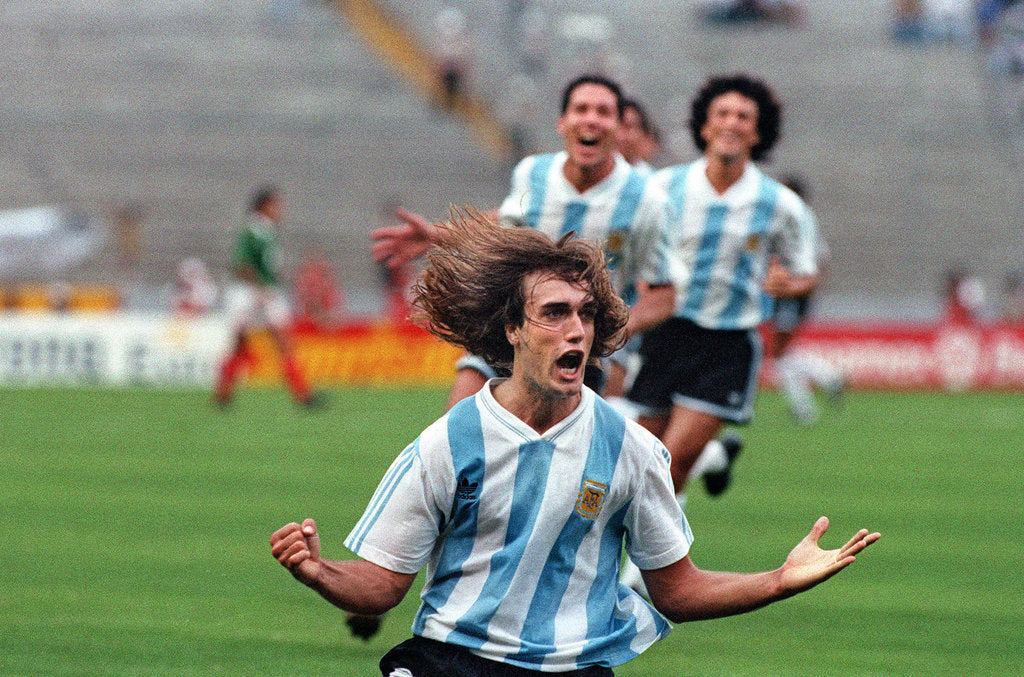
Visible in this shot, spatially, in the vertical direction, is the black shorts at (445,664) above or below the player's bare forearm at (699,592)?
below

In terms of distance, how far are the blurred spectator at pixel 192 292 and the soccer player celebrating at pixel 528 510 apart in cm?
2202

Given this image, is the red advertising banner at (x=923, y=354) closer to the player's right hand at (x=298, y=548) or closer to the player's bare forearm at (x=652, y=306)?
the player's bare forearm at (x=652, y=306)

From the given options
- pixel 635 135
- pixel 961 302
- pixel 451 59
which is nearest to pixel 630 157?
pixel 635 135

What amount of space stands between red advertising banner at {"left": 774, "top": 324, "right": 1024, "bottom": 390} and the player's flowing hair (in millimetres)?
20654

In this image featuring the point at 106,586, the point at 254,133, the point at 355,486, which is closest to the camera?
the point at 106,586

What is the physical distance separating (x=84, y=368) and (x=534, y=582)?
20320mm

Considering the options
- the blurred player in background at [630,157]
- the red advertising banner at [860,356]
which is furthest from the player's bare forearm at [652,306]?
the red advertising banner at [860,356]

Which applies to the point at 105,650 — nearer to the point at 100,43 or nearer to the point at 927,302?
the point at 927,302

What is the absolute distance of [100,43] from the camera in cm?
3334

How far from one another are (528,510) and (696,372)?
4.32m

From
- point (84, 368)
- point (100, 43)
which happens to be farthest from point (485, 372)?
point (100, 43)

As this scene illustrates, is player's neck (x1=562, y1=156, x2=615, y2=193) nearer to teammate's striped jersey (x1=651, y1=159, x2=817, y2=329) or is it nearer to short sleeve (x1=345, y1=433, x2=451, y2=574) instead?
teammate's striped jersey (x1=651, y1=159, x2=817, y2=329)

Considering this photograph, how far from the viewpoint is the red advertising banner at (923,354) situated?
2442 cm

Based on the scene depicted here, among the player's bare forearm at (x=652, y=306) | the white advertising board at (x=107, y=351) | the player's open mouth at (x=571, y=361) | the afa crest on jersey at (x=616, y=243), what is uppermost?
the afa crest on jersey at (x=616, y=243)
